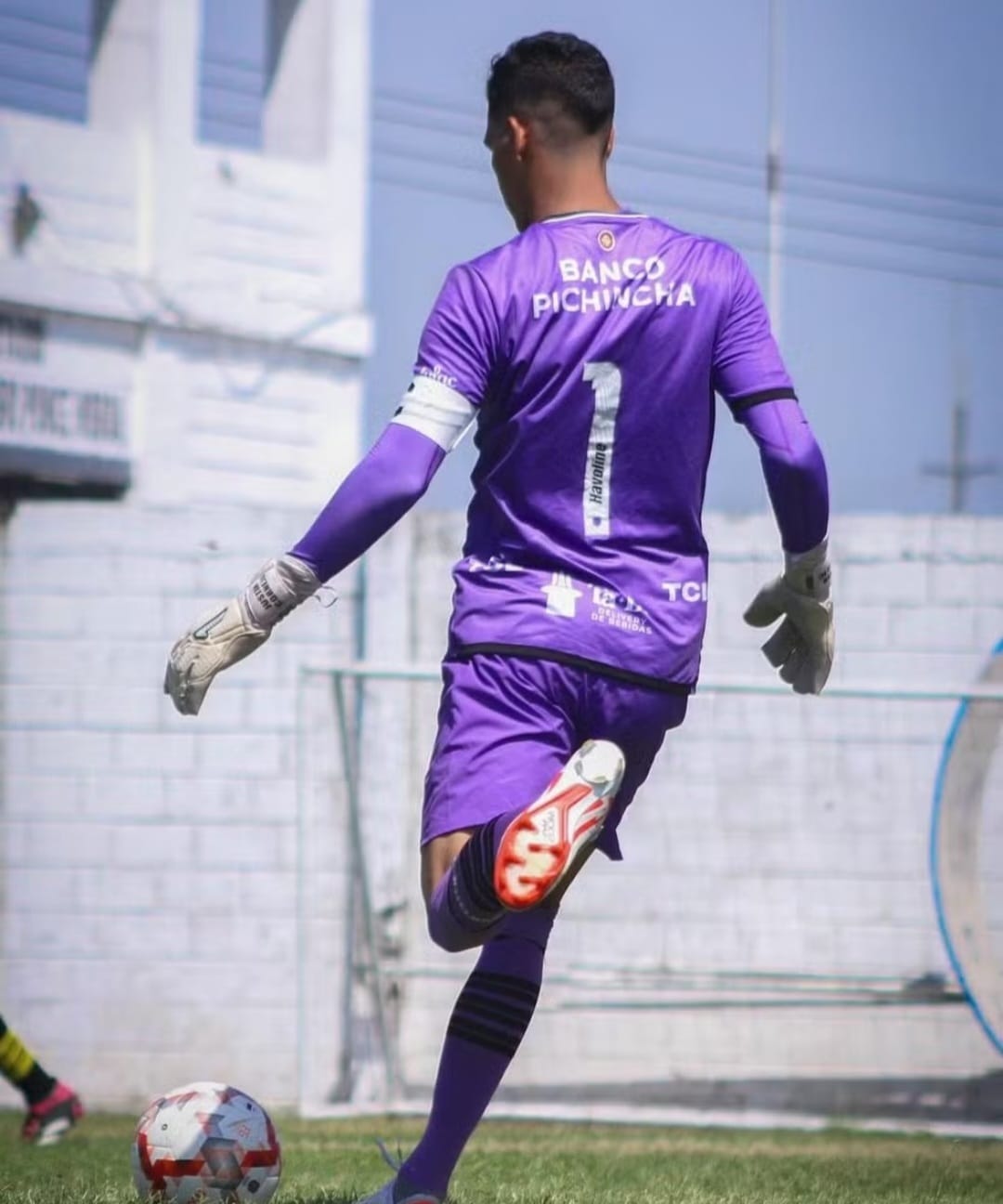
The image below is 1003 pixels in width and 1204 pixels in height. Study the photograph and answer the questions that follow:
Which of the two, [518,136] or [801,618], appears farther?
[801,618]

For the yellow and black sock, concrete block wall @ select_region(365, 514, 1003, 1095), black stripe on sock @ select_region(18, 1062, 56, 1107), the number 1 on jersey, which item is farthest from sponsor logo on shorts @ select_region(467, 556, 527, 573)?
concrete block wall @ select_region(365, 514, 1003, 1095)

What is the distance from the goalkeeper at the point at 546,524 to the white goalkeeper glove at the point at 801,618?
0.51ft

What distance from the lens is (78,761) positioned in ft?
34.2

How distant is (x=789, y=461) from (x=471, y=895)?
102cm

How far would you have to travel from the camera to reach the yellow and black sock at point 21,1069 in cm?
711

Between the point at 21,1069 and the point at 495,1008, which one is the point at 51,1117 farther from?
the point at 495,1008

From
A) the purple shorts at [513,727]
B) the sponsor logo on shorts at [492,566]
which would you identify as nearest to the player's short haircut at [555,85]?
the sponsor logo on shorts at [492,566]

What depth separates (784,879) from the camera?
363 inches

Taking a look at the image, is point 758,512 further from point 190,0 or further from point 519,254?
point 190,0

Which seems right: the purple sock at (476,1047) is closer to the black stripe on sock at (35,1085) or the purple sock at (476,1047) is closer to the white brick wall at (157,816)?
the black stripe on sock at (35,1085)

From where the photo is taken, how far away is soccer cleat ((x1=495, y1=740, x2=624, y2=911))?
3627 mm

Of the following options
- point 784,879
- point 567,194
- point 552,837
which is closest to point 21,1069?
point 784,879

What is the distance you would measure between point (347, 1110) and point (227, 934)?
1517 millimetres

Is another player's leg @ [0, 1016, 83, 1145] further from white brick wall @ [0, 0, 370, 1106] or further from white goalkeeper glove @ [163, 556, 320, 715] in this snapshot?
white goalkeeper glove @ [163, 556, 320, 715]
